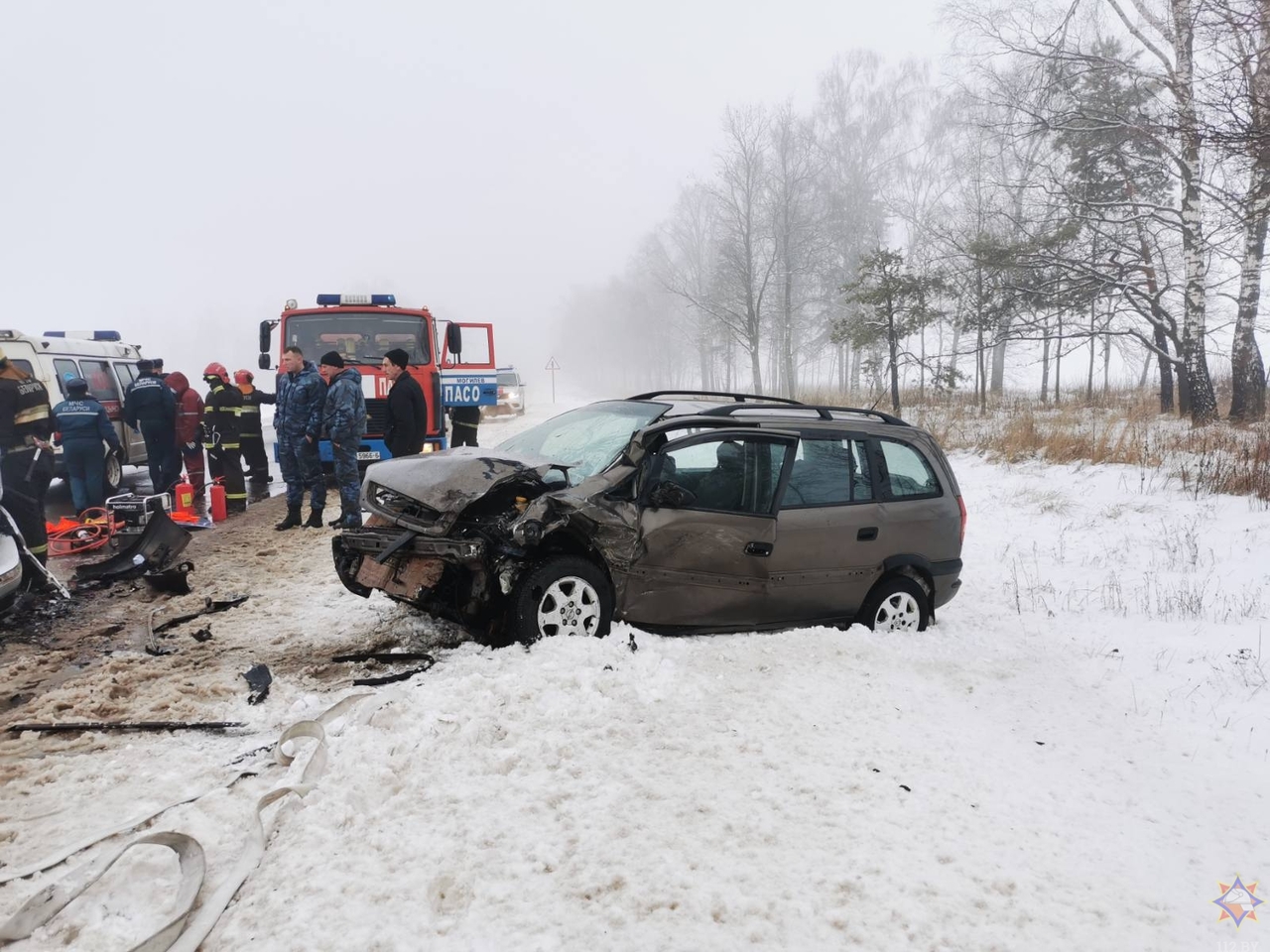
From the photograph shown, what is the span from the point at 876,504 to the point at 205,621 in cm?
456

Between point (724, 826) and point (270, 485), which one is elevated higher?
point (270, 485)

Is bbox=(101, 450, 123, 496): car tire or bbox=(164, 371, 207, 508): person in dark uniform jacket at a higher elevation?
bbox=(164, 371, 207, 508): person in dark uniform jacket

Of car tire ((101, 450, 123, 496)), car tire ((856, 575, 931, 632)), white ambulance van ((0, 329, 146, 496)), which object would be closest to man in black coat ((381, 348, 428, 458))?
white ambulance van ((0, 329, 146, 496))

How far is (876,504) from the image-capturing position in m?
4.68

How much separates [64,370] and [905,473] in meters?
11.5

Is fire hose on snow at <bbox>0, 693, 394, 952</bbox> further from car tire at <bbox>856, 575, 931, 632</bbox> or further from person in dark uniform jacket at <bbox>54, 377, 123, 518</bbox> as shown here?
person in dark uniform jacket at <bbox>54, 377, 123, 518</bbox>

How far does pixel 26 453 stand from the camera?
19.2ft

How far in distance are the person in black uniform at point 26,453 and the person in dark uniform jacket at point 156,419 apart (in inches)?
90.6

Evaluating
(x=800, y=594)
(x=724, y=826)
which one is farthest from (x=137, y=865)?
(x=800, y=594)

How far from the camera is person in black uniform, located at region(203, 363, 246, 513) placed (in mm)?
8648

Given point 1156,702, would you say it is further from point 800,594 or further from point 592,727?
point 592,727
